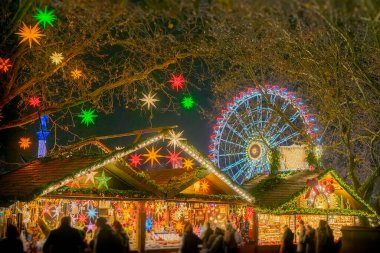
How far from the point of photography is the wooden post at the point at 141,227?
1630 cm

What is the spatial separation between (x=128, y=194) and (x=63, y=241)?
18.4ft

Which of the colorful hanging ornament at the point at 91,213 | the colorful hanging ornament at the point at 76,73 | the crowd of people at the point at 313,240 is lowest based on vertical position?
the crowd of people at the point at 313,240

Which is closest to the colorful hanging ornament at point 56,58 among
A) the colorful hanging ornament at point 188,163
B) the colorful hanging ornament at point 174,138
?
the colorful hanging ornament at point 174,138

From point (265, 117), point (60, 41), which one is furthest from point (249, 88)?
point (60, 41)

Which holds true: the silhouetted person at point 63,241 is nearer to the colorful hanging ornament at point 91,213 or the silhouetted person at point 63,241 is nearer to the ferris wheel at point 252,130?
the colorful hanging ornament at point 91,213

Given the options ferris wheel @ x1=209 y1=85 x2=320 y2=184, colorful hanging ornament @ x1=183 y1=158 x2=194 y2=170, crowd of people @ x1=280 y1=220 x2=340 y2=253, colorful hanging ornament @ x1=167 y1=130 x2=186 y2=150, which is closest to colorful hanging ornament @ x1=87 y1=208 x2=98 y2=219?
colorful hanging ornament @ x1=167 y1=130 x2=186 y2=150

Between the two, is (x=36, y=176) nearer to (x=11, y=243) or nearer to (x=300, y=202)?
(x=11, y=243)

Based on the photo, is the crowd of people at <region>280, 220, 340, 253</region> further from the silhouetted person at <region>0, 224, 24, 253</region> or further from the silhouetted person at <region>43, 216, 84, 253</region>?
the silhouetted person at <region>0, 224, 24, 253</region>

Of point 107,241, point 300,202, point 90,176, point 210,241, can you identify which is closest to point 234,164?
point 300,202

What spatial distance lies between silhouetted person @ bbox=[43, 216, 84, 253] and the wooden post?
20.1 feet

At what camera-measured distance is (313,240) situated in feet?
54.2

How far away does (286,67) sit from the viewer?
20.4 meters

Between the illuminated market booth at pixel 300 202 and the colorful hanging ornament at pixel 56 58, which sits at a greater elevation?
the colorful hanging ornament at pixel 56 58

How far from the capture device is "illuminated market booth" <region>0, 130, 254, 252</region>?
47.2ft
